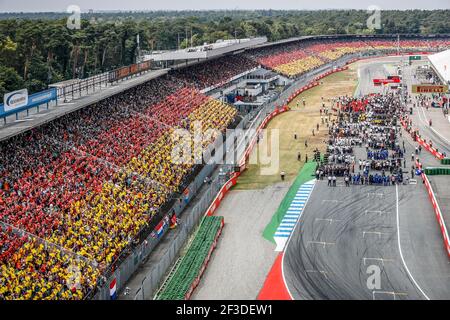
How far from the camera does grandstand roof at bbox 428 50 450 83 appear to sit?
73.2m

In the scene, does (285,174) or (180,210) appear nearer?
(180,210)

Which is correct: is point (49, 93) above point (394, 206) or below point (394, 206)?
above

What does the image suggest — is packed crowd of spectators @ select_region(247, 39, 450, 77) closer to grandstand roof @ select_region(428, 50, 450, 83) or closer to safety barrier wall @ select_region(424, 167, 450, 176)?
grandstand roof @ select_region(428, 50, 450, 83)

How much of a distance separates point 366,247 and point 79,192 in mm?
15682

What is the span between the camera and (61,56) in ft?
249

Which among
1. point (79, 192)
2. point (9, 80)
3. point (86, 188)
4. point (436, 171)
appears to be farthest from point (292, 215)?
point (9, 80)

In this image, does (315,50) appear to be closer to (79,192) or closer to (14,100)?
(14,100)

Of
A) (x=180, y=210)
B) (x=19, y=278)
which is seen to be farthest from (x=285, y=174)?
(x=19, y=278)

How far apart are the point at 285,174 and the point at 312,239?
47.5ft

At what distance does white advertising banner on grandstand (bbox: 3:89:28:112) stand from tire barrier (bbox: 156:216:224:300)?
43.7 feet

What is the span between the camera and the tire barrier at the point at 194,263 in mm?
25219

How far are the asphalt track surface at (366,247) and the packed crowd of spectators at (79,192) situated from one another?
889 cm

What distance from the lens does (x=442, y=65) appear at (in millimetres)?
81125

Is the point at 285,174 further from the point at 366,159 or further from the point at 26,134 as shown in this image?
the point at 26,134
